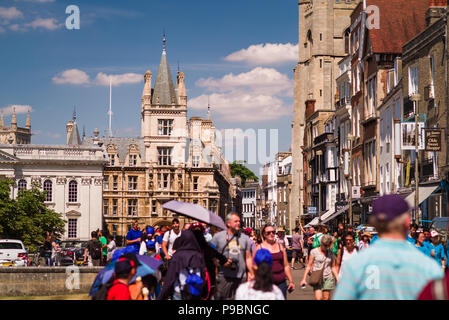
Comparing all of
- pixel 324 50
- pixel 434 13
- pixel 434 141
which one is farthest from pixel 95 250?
pixel 324 50

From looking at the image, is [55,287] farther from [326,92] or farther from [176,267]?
[326,92]

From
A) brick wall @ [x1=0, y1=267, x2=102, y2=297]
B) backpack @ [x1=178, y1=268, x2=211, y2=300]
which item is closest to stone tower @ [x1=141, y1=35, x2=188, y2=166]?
brick wall @ [x1=0, y1=267, x2=102, y2=297]

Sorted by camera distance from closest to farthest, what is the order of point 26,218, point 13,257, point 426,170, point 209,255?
1. point 209,255
2. point 13,257
3. point 426,170
4. point 26,218

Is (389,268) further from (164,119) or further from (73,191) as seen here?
(164,119)

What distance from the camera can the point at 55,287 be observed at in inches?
991

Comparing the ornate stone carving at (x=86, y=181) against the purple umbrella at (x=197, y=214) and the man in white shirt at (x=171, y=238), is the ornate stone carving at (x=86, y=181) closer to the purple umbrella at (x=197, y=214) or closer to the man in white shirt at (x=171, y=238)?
the man in white shirt at (x=171, y=238)

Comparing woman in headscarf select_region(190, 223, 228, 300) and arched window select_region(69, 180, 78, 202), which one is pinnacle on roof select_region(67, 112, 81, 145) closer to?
arched window select_region(69, 180, 78, 202)

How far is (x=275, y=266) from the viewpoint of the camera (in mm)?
12633

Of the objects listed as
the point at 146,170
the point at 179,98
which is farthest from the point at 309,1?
the point at 146,170

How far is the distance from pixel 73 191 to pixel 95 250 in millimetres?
58834

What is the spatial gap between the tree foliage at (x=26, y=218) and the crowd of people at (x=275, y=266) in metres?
43.2

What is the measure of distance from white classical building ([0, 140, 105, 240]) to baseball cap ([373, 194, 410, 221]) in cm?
7696

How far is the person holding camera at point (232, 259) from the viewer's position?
12.2 meters

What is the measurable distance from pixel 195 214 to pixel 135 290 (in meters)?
3.40
